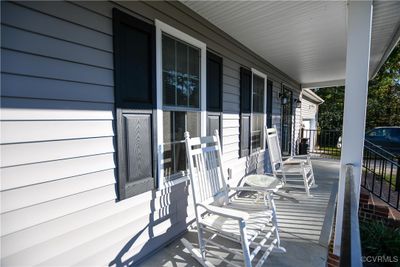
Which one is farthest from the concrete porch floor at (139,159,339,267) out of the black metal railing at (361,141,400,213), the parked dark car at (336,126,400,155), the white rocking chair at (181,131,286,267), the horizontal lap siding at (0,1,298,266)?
the parked dark car at (336,126,400,155)

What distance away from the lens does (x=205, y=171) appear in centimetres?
230

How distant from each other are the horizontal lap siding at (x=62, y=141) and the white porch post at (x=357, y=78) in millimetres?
1759

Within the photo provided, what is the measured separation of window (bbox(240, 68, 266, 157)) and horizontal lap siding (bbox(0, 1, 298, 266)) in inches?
84.3

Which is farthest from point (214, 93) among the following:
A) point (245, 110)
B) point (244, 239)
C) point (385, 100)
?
point (385, 100)

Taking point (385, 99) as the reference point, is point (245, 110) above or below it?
below

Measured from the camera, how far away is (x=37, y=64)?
1283 millimetres

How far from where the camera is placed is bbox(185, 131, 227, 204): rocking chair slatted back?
81.1 inches

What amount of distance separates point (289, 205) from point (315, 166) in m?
3.17

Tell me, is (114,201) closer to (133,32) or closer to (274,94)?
(133,32)

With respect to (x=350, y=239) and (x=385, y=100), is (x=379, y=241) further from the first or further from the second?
(x=385, y=100)

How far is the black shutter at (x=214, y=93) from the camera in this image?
9.36 feet

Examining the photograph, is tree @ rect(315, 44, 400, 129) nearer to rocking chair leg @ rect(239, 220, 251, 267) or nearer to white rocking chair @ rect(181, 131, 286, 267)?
white rocking chair @ rect(181, 131, 286, 267)

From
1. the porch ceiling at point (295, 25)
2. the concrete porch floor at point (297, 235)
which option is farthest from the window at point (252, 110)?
the concrete porch floor at point (297, 235)

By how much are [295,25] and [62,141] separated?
2.85 m
